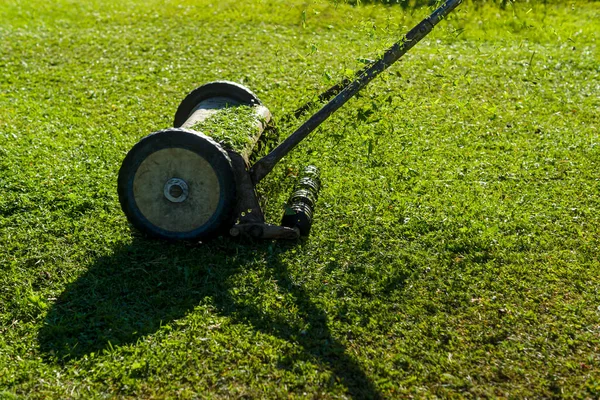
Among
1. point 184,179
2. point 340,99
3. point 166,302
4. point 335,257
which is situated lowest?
point 166,302

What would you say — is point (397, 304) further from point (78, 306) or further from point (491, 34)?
point (491, 34)

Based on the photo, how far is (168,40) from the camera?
41.9ft

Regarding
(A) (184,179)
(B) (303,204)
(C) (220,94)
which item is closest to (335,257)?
(B) (303,204)

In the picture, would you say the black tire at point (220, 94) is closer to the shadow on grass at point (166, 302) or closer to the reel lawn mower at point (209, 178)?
the reel lawn mower at point (209, 178)

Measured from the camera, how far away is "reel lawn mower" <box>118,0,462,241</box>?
234 inches

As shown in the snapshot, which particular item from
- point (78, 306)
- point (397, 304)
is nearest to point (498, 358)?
point (397, 304)

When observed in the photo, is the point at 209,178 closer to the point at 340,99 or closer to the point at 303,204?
the point at 303,204

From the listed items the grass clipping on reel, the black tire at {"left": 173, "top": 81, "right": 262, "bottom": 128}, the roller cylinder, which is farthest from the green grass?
the grass clipping on reel

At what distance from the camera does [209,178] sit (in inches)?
235

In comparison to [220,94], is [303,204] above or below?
below

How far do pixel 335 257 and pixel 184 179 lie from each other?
1.45 meters

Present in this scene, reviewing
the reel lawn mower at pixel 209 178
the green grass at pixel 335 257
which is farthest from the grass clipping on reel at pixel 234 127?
the green grass at pixel 335 257

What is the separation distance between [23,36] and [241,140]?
8.29 metres

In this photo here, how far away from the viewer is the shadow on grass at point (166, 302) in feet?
16.9
